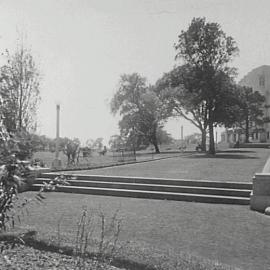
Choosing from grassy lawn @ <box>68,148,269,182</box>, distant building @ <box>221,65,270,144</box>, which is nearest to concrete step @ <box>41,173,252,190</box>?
grassy lawn @ <box>68,148,269,182</box>

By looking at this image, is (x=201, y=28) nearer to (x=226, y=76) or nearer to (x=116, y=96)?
(x=226, y=76)

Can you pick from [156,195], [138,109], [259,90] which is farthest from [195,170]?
[259,90]

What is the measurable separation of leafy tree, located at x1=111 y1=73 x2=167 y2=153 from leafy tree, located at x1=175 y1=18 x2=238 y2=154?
478 inches

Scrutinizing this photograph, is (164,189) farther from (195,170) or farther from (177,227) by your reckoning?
(195,170)

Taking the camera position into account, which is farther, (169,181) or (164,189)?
(169,181)

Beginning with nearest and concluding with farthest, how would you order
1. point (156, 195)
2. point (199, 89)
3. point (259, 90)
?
point (156, 195)
point (199, 89)
point (259, 90)

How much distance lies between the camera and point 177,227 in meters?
6.85

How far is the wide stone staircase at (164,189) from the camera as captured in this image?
978 centimetres

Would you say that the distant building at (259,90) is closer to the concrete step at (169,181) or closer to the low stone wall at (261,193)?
the concrete step at (169,181)

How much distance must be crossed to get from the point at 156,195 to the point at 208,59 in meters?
24.3

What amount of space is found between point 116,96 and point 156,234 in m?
44.5

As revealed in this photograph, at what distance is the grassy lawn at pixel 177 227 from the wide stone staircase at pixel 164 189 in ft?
1.72

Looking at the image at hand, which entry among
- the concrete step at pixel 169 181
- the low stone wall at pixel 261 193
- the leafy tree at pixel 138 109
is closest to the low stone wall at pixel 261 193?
the low stone wall at pixel 261 193

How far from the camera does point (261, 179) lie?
8.77m
